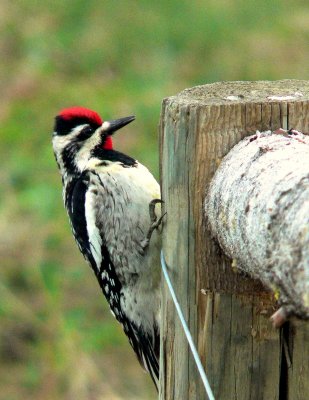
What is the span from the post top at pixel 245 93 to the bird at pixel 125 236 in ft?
3.04

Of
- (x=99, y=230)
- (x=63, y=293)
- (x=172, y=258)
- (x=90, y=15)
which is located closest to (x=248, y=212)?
(x=172, y=258)

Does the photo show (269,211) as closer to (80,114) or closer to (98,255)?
(98,255)

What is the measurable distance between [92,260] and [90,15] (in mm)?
5593

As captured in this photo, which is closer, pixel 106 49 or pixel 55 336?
pixel 55 336

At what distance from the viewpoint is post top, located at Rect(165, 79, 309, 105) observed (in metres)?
2.60

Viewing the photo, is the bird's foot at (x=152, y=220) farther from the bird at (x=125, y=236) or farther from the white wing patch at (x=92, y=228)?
the white wing patch at (x=92, y=228)

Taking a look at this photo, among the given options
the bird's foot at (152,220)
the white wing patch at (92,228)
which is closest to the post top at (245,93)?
the bird's foot at (152,220)

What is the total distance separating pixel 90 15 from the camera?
30.7ft

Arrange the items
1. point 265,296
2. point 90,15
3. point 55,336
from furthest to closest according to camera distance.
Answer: point 90,15, point 55,336, point 265,296

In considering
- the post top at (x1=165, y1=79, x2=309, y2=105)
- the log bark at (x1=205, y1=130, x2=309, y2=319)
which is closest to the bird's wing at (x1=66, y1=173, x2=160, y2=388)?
the post top at (x1=165, y1=79, x2=309, y2=105)

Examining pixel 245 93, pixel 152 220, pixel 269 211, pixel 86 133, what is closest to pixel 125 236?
pixel 152 220

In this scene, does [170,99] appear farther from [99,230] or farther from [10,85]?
[10,85]

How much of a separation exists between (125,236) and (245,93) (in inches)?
50.6

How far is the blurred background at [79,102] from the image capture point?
5992 mm
